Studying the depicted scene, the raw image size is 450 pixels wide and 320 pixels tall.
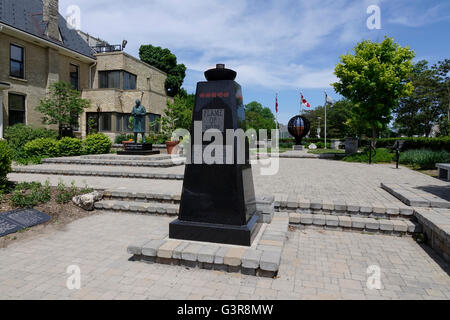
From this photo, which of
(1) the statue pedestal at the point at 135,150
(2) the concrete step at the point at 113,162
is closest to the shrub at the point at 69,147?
(2) the concrete step at the point at 113,162

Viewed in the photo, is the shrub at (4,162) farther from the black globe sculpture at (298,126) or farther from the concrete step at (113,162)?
the black globe sculpture at (298,126)

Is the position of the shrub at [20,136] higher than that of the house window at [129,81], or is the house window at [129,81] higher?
the house window at [129,81]

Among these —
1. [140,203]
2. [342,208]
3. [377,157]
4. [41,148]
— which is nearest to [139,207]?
[140,203]

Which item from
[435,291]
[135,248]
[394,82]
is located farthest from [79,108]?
[435,291]

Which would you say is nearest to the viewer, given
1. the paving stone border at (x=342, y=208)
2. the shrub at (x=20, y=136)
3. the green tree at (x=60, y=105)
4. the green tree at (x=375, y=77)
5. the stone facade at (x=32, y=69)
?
the paving stone border at (x=342, y=208)

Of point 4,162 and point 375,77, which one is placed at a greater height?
point 375,77

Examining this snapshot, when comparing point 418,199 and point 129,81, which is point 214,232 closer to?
point 418,199

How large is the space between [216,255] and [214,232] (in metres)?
0.50

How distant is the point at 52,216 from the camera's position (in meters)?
5.90

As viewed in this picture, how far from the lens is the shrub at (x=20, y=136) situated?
1466cm

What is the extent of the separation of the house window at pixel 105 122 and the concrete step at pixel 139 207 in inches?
739

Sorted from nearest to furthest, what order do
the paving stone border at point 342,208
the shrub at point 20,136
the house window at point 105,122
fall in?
the paving stone border at point 342,208
the shrub at point 20,136
the house window at point 105,122
